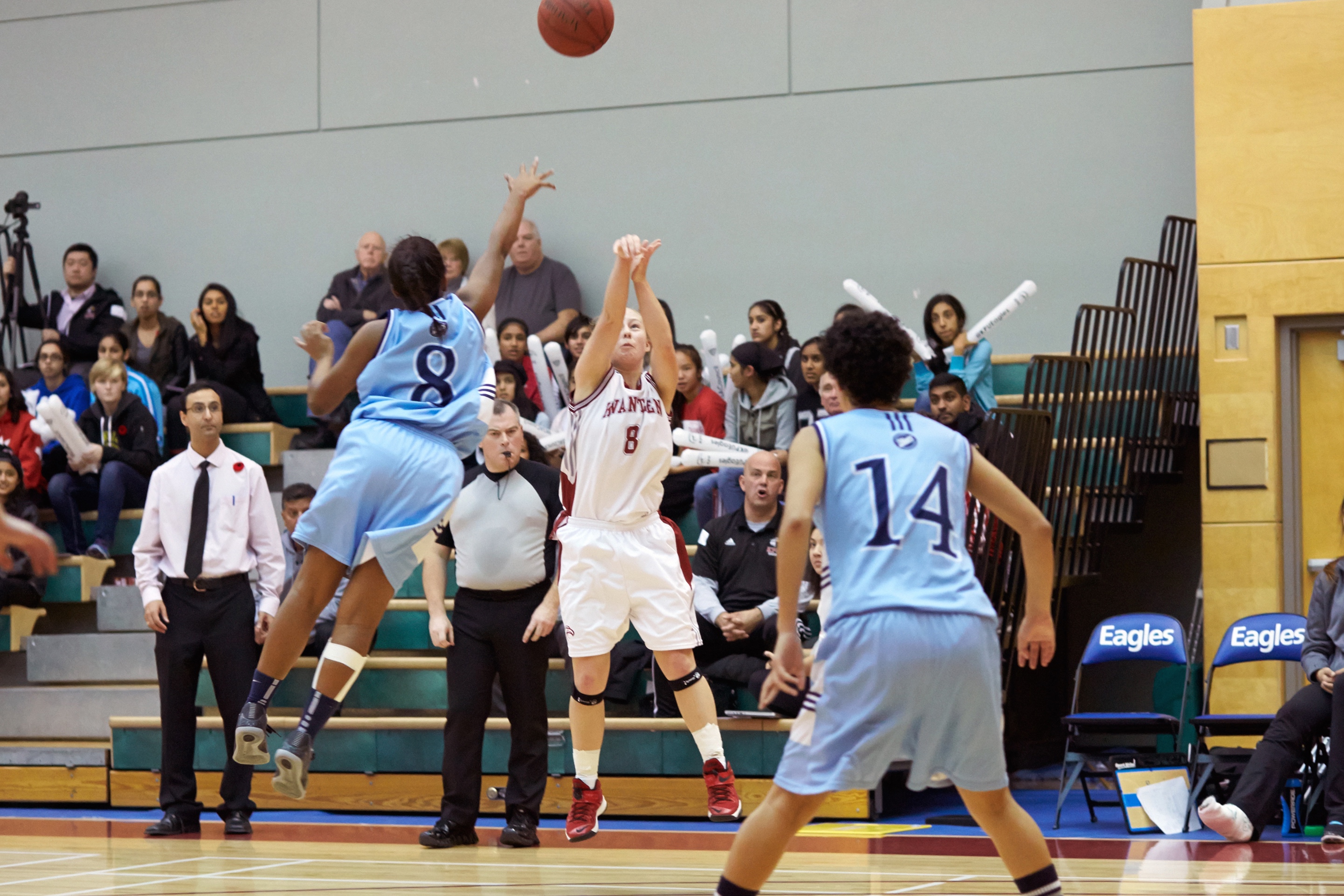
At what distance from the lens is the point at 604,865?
237 inches

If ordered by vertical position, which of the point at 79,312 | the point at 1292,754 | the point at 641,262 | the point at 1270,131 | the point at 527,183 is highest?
the point at 1270,131

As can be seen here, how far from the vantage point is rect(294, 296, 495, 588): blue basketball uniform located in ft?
16.5

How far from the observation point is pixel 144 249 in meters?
12.4

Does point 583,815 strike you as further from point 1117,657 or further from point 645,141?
point 645,141

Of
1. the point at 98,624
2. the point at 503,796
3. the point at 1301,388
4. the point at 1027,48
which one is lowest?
the point at 503,796

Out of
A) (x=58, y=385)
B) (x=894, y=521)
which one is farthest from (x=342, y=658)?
(x=58, y=385)

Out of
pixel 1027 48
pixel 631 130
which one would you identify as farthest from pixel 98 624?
pixel 1027 48

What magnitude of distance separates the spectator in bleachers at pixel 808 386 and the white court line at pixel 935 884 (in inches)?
141

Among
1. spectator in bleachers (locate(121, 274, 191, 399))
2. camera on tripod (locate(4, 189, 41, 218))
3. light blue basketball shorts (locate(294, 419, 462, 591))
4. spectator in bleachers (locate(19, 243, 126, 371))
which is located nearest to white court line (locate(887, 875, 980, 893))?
light blue basketball shorts (locate(294, 419, 462, 591))

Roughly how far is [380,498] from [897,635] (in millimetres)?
2175

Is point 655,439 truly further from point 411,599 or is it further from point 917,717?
point 411,599

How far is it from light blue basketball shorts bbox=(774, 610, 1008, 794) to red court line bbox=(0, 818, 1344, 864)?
Result: 112 inches

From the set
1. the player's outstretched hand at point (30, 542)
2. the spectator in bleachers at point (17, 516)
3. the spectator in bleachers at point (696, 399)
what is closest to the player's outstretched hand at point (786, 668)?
the player's outstretched hand at point (30, 542)

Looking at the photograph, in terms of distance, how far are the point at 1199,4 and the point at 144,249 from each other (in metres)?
8.09
